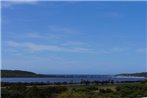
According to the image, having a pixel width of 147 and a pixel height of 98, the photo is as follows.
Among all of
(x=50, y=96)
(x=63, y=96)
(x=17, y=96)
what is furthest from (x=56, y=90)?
(x=63, y=96)

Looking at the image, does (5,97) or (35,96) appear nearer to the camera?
(5,97)

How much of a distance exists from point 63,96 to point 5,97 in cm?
433

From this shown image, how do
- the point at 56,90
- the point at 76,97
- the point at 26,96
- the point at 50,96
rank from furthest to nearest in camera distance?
the point at 56,90
the point at 50,96
the point at 26,96
the point at 76,97

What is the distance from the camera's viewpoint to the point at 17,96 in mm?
25250

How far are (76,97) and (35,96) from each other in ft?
19.7

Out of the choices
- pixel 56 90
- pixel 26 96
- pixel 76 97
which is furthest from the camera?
pixel 56 90

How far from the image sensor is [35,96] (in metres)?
26.2

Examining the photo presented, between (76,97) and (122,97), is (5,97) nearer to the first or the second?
(76,97)

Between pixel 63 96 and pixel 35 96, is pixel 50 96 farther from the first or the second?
pixel 63 96

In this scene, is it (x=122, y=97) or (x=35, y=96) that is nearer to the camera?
(x=35, y=96)

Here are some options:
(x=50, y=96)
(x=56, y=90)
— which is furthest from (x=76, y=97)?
(x=56, y=90)

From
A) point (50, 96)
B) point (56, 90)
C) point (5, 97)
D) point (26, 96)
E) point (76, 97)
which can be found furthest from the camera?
point (56, 90)

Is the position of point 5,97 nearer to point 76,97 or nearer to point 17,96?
point 17,96

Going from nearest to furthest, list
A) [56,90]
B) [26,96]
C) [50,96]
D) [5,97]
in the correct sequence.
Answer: [5,97], [26,96], [50,96], [56,90]
